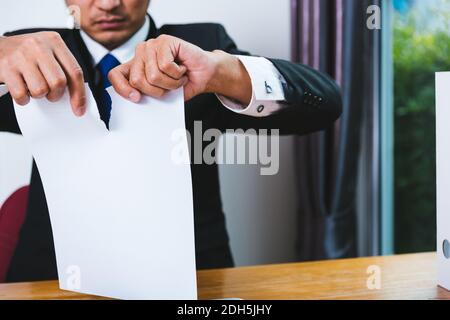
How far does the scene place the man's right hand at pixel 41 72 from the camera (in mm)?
688

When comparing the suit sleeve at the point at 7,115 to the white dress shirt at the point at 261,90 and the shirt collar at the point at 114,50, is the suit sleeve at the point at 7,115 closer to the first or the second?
the shirt collar at the point at 114,50

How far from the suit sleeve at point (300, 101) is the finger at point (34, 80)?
0.46 m

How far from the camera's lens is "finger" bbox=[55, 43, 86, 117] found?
69cm

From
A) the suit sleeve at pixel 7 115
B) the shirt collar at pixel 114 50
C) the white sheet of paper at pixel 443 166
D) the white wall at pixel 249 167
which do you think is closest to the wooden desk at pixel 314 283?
the white sheet of paper at pixel 443 166

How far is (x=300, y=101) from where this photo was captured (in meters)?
1.10

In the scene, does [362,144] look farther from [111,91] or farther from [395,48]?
[111,91]

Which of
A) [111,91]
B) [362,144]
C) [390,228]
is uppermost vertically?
[111,91]

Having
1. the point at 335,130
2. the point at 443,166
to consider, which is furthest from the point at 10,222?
the point at 335,130

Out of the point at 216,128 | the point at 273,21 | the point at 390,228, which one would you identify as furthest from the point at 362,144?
the point at 216,128

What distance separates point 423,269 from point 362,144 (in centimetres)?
113

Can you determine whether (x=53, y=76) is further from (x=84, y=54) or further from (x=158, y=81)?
(x=84, y=54)

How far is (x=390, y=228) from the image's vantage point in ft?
7.16

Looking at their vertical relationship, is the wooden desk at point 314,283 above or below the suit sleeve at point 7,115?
below

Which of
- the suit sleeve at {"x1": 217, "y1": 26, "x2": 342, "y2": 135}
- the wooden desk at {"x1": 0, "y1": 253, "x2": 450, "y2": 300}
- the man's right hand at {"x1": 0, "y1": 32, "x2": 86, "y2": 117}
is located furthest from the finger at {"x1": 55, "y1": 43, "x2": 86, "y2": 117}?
the suit sleeve at {"x1": 217, "y1": 26, "x2": 342, "y2": 135}
